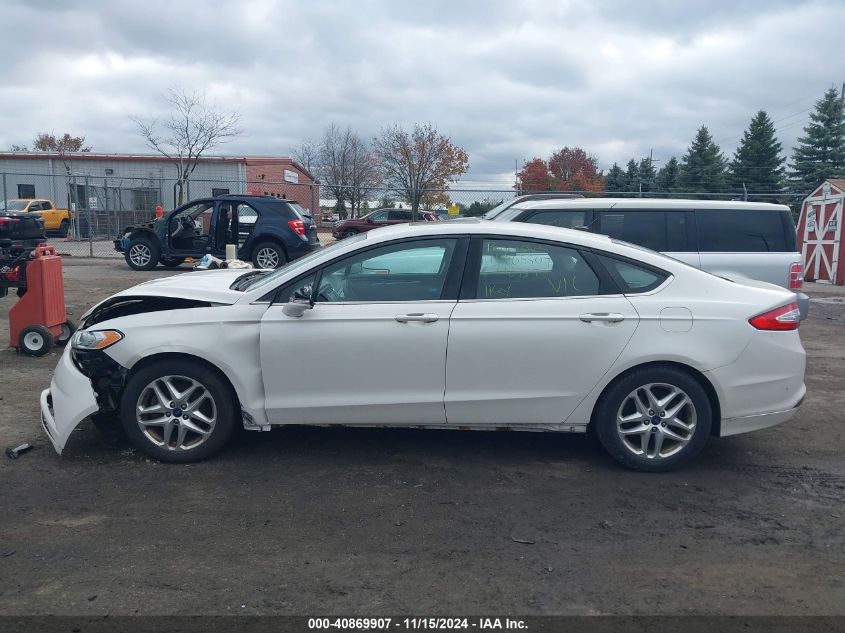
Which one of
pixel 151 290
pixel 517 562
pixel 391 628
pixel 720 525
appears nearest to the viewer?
pixel 391 628

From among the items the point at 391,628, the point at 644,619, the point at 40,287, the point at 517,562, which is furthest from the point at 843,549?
the point at 40,287

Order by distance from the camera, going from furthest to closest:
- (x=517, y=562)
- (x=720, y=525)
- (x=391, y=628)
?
(x=720, y=525) → (x=517, y=562) → (x=391, y=628)

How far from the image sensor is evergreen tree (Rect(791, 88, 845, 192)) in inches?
1486

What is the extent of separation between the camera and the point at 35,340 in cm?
803

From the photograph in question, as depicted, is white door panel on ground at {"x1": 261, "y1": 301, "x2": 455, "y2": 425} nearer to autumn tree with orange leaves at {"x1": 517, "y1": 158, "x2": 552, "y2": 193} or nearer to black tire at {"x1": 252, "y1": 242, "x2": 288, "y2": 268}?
black tire at {"x1": 252, "y1": 242, "x2": 288, "y2": 268}

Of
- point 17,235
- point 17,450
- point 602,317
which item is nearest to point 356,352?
point 602,317

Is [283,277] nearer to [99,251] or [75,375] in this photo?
[75,375]

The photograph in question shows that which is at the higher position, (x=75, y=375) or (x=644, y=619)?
(x=75, y=375)

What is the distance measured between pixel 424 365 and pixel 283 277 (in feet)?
3.67

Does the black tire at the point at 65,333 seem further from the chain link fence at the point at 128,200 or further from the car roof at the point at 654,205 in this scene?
the chain link fence at the point at 128,200

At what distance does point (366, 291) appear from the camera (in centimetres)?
496

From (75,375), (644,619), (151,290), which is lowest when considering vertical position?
(644,619)

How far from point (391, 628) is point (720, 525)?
6.83 ft

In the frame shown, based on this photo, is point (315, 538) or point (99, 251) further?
point (99, 251)
